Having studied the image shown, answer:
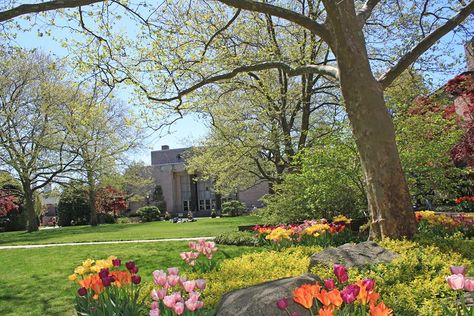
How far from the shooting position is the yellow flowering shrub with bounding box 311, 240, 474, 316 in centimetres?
386

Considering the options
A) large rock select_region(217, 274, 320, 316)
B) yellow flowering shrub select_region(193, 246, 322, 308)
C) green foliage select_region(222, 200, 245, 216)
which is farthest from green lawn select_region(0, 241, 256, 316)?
green foliage select_region(222, 200, 245, 216)

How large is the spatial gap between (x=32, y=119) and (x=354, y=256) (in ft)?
86.1

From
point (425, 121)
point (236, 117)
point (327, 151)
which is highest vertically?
point (236, 117)

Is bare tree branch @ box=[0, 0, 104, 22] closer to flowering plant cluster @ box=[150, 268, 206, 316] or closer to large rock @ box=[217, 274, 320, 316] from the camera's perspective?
flowering plant cluster @ box=[150, 268, 206, 316]

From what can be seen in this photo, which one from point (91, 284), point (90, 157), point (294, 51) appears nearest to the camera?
point (91, 284)

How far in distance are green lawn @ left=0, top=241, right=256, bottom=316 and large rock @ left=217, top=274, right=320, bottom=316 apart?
2.99m

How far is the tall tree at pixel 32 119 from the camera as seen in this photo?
84.5 feet

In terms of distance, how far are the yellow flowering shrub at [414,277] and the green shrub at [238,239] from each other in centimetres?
560

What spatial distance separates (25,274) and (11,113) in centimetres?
1957

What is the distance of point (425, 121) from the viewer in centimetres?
1117

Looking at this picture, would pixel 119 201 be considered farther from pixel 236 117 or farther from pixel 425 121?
pixel 425 121

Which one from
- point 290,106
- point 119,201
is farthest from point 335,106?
point 119,201

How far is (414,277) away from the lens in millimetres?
4730

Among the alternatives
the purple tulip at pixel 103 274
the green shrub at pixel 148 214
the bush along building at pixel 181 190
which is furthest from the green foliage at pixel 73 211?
the purple tulip at pixel 103 274
